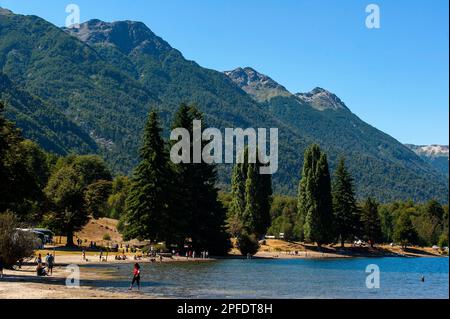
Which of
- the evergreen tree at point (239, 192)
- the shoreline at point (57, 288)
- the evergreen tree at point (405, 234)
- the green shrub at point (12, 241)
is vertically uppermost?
the evergreen tree at point (239, 192)

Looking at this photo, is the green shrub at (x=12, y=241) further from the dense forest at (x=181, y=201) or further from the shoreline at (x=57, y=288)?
the shoreline at (x=57, y=288)

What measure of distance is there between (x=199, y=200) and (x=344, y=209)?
45821 mm

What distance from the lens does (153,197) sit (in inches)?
2928

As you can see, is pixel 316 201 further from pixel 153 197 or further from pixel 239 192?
pixel 153 197

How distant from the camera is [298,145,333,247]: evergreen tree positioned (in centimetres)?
10631

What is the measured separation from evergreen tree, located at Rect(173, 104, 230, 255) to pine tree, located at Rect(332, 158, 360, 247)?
39.5 m

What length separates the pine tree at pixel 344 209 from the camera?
377ft

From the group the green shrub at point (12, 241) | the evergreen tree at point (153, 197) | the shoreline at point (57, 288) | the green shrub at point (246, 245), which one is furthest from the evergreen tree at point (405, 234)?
the green shrub at point (12, 241)

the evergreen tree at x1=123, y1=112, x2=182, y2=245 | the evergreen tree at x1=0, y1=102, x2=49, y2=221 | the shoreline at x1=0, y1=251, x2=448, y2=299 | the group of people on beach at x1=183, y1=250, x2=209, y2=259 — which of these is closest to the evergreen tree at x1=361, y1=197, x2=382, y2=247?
the group of people on beach at x1=183, y1=250, x2=209, y2=259

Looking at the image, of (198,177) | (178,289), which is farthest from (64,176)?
(178,289)

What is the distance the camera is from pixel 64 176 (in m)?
89.8

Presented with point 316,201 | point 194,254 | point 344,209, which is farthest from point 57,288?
point 344,209

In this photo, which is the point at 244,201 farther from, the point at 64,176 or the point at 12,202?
the point at 12,202

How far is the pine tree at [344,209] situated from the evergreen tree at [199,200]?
3947 cm
